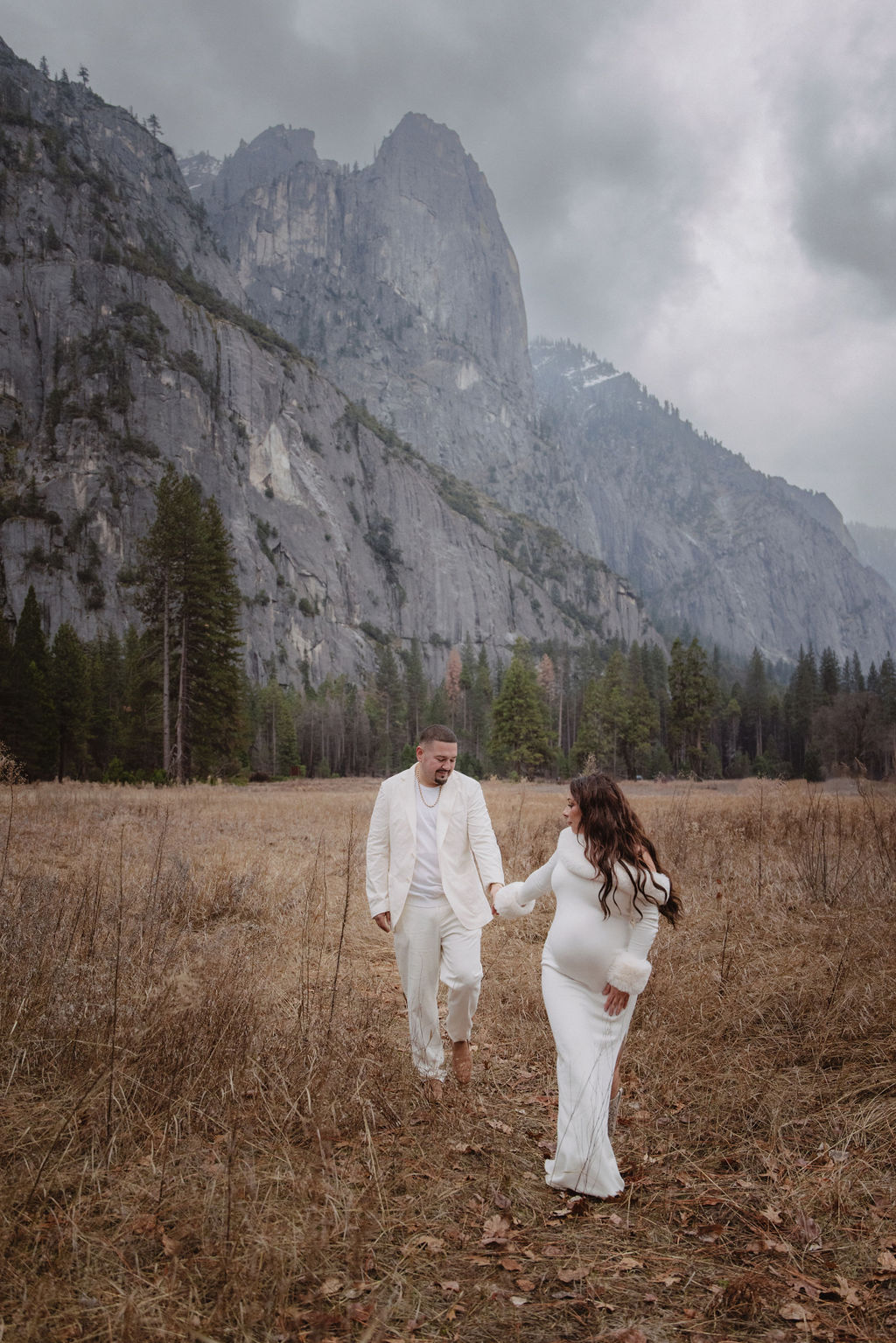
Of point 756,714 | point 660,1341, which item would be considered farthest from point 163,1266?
point 756,714

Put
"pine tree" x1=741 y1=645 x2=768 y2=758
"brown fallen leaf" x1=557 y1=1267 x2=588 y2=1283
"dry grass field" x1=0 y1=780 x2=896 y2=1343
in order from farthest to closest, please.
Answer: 1. "pine tree" x1=741 y1=645 x2=768 y2=758
2. "brown fallen leaf" x1=557 y1=1267 x2=588 y2=1283
3. "dry grass field" x1=0 y1=780 x2=896 y2=1343

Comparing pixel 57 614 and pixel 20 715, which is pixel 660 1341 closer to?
pixel 20 715

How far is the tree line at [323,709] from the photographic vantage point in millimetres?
32125

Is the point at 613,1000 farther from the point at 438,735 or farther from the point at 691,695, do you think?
the point at 691,695

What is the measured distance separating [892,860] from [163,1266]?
8630 millimetres

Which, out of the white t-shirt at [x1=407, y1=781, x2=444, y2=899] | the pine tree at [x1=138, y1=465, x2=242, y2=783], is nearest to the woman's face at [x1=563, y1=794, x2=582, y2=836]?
the white t-shirt at [x1=407, y1=781, x2=444, y2=899]

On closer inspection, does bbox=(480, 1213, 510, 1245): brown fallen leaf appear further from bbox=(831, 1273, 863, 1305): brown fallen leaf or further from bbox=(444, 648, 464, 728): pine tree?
Answer: bbox=(444, 648, 464, 728): pine tree

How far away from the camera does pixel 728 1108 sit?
464cm

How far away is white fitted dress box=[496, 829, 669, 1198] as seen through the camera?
3.69 meters

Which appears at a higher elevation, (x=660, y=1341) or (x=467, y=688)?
(x=467, y=688)

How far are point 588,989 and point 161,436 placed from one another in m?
111

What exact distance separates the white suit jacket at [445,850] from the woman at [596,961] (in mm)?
951

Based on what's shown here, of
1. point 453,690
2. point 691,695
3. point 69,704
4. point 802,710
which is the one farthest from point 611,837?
point 453,690

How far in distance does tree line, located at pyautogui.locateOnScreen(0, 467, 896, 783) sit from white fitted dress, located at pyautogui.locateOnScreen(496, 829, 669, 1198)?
6549mm
